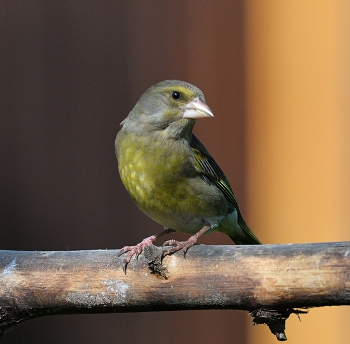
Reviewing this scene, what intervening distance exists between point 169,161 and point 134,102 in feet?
5.23

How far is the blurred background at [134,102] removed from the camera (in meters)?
5.16

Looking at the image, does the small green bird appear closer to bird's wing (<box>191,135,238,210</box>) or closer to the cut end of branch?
bird's wing (<box>191,135,238,210</box>)

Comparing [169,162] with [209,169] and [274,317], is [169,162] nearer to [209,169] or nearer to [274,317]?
[209,169]

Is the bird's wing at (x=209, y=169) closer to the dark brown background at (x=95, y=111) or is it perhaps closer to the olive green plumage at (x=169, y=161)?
the olive green plumage at (x=169, y=161)

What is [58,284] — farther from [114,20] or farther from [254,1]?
[254,1]

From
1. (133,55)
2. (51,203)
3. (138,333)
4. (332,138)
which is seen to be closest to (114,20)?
(133,55)

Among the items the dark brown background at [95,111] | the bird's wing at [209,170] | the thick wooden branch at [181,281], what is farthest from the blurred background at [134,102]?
the thick wooden branch at [181,281]

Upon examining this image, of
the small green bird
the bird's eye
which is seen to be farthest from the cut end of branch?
the bird's eye

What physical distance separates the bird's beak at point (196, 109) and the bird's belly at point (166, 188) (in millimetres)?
249

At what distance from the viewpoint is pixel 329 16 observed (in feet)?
18.2

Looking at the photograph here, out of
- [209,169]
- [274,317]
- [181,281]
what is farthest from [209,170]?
[274,317]

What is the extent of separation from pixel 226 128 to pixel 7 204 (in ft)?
6.01

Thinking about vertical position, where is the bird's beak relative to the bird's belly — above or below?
above

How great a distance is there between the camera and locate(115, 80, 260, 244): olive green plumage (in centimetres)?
373
